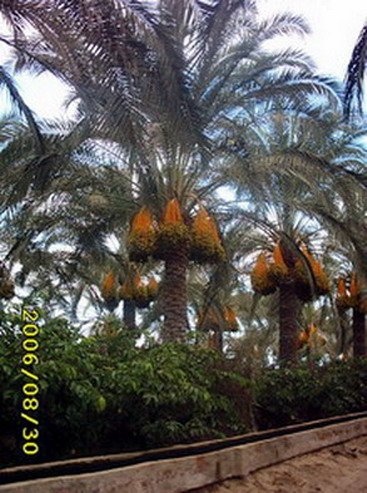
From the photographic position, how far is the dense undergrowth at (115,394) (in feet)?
14.0

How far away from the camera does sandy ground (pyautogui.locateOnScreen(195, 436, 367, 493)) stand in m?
4.66

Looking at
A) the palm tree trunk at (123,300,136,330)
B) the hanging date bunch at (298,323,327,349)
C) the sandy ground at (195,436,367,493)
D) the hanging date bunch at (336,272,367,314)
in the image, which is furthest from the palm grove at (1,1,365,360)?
the hanging date bunch at (298,323,327,349)

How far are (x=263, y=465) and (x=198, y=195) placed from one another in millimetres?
6599

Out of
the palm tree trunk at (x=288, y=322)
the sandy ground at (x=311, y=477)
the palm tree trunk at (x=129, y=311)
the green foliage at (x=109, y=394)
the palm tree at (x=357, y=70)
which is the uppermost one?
the palm tree at (x=357, y=70)

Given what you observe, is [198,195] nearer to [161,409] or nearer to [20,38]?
Result: [20,38]

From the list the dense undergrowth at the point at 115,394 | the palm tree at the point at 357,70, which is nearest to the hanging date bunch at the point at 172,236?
the dense undergrowth at the point at 115,394

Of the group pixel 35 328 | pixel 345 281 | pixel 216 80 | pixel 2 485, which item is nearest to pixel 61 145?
pixel 216 80

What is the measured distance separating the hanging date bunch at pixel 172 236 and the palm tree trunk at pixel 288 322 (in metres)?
3.72

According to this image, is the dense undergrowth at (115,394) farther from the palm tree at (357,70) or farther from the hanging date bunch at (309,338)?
the hanging date bunch at (309,338)

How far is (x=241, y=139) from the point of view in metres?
10.9
